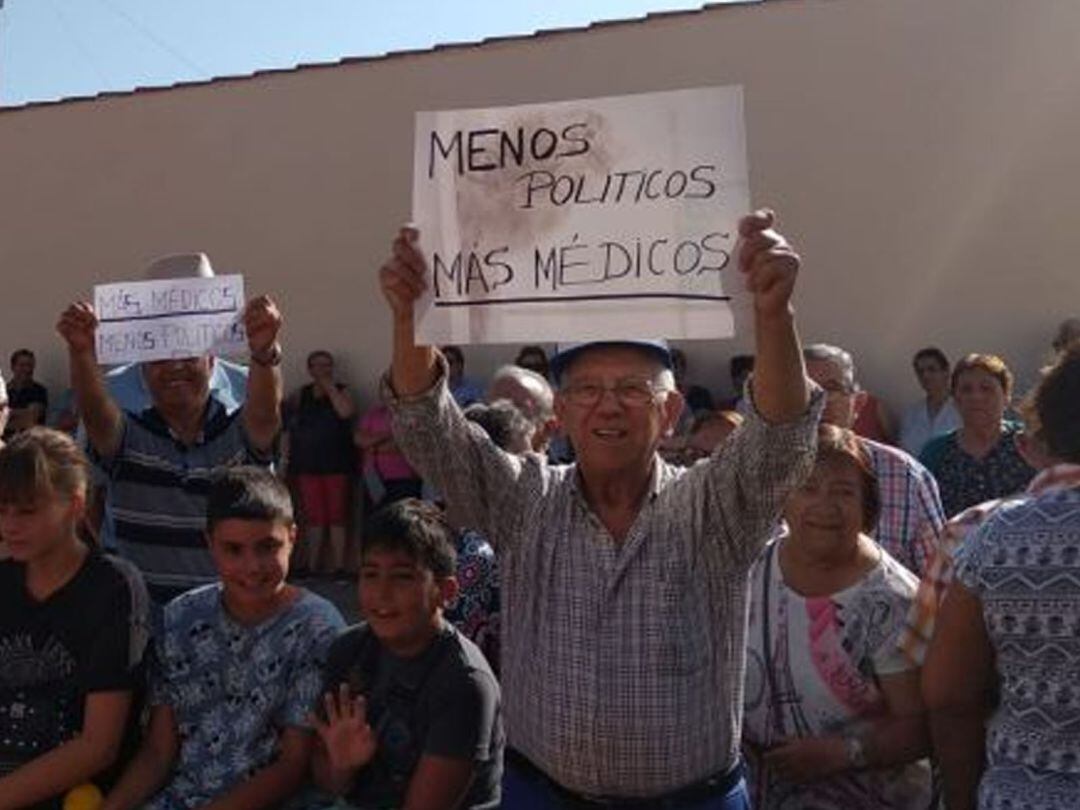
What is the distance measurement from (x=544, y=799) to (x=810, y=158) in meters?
7.54

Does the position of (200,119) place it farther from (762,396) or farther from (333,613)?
(762,396)

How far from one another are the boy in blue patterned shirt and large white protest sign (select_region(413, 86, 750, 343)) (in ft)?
3.22

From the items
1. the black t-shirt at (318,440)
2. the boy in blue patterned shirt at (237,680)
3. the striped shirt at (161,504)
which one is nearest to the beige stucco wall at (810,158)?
the black t-shirt at (318,440)

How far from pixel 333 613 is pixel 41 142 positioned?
409 inches

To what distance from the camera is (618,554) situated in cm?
248

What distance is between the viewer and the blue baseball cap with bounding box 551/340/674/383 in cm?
253

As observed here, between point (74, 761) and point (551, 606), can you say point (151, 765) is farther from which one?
point (551, 606)

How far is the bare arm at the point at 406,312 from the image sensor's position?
253 centimetres

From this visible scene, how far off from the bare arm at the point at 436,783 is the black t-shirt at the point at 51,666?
28.3 inches

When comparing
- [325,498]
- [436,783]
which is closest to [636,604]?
[436,783]

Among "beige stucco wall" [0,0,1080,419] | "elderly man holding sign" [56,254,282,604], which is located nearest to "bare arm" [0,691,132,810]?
"elderly man holding sign" [56,254,282,604]

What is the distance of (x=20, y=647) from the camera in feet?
10.3

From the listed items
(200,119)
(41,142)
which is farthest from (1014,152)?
(41,142)

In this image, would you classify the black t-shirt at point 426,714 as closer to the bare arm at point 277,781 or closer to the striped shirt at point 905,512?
the bare arm at point 277,781
